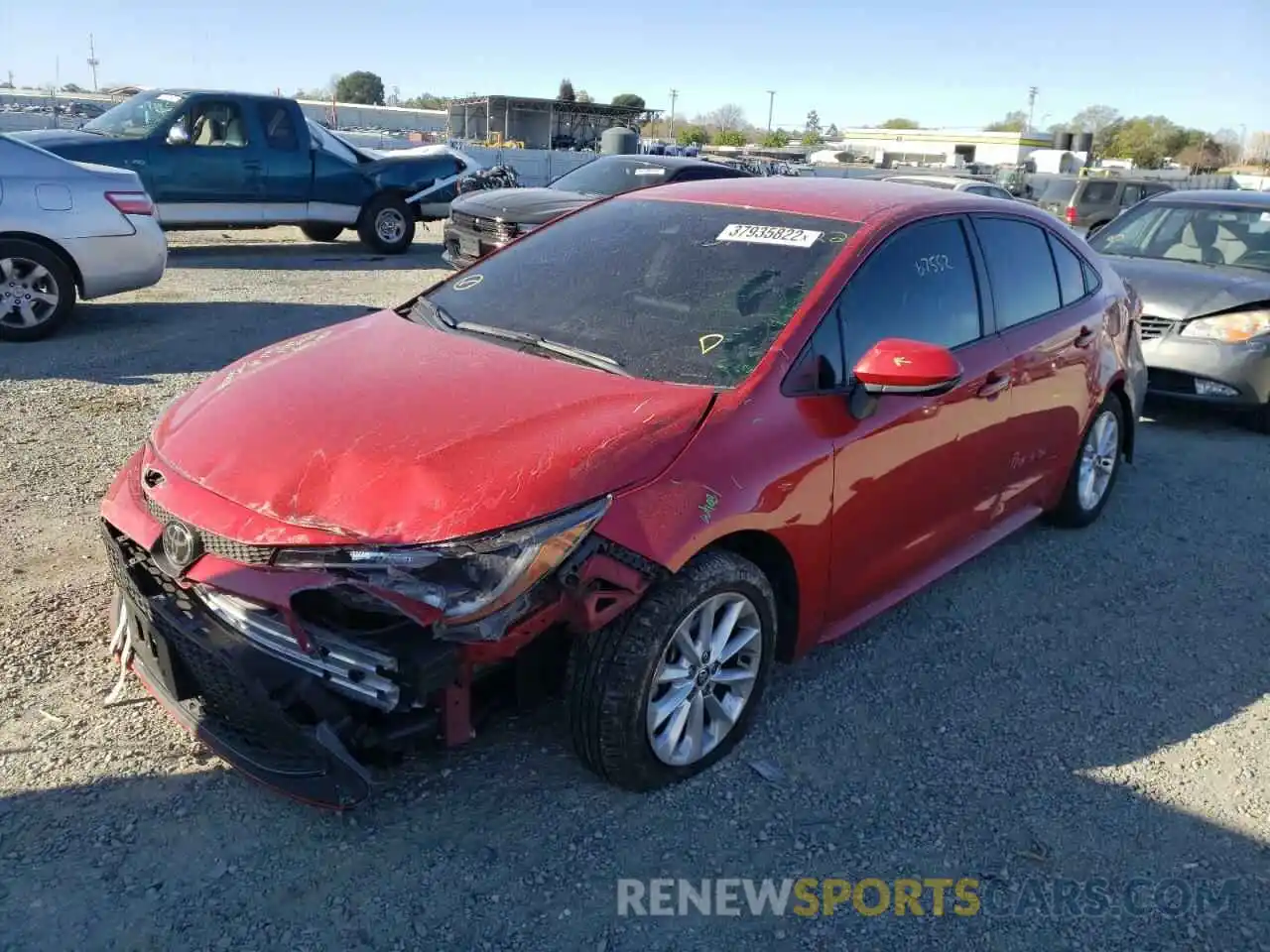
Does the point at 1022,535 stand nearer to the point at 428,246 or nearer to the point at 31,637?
the point at 31,637

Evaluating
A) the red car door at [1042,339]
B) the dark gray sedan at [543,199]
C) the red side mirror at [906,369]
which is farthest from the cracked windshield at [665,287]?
the dark gray sedan at [543,199]

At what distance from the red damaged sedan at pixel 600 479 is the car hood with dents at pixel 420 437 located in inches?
0.4

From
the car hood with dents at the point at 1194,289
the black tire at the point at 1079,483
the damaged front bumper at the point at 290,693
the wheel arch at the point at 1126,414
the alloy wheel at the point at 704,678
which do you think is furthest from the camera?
the car hood with dents at the point at 1194,289

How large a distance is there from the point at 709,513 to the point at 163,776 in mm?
1722

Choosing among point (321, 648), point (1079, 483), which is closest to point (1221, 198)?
point (1079, 483)

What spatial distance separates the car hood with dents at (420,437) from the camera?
102 inches

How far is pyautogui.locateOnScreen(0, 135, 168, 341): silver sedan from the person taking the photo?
24.3ft

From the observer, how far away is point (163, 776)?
2902mm

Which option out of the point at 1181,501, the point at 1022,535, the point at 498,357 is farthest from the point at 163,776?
the point at 1181,501

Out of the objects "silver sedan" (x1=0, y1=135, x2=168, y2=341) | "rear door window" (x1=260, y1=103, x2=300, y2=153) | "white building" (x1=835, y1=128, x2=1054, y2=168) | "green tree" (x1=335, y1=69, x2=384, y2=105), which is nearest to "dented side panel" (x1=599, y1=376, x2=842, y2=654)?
"silver sedan" (x1=0, y1=135, x2=168, y2=341)

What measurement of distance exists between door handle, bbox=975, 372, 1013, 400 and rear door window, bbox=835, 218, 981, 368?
7.0 inches

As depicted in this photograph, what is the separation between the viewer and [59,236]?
24.6 ft

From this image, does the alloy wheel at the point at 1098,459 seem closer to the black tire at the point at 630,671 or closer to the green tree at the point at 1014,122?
the black tire at the point at 630,671

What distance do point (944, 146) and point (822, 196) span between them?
8115 centimetres
